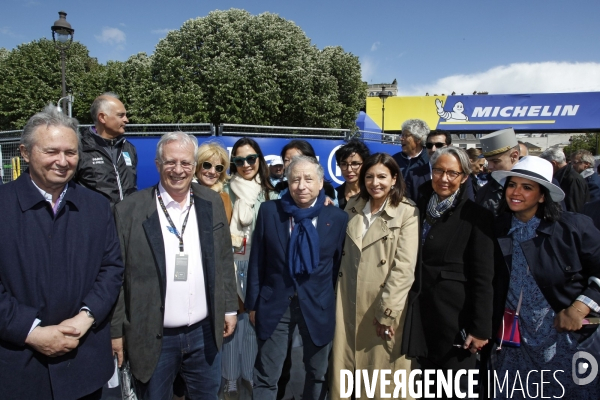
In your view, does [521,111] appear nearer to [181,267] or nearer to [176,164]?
[176,164]

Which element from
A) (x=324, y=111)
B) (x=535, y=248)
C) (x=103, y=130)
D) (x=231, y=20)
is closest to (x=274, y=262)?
(x=535, y=248)

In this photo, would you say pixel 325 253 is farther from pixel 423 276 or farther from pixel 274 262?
pixel 423 276

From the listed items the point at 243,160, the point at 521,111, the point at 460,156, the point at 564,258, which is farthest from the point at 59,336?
the point at 521,111

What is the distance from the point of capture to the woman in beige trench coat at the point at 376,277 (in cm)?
275

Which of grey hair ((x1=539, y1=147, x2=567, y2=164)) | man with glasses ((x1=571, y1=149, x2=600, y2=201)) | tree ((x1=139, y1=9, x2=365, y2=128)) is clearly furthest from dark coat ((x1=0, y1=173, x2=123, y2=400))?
tree ((x1=139, y1=9, x2=365, y2=128))

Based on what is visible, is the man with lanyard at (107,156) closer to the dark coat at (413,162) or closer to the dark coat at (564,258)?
the dark coat at (413,162)

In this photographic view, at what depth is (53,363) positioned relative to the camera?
6.43ft

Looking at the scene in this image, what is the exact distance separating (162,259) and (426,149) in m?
3.63

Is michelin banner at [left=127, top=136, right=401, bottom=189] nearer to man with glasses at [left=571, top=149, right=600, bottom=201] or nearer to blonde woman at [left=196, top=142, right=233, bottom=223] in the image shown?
blonde woman at [left=196, top=142, right=233, bottom=223]

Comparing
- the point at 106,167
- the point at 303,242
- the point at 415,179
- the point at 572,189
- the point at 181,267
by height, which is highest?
the point at 106,167

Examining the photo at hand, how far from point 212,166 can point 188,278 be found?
4.36ft

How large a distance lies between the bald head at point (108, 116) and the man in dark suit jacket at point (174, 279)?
151 cm

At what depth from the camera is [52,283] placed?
1.96 metres

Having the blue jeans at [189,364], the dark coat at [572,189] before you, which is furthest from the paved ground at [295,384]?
the dark coat at [572,189]
